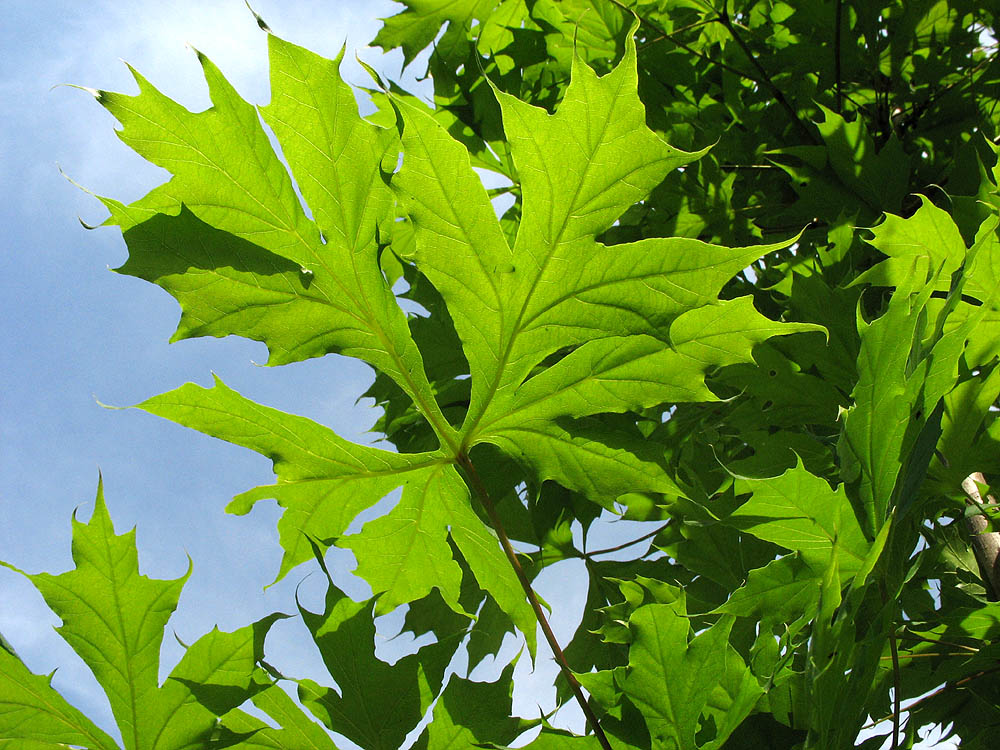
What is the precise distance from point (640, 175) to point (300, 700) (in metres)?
0.63

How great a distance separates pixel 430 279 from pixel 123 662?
0.51 meters

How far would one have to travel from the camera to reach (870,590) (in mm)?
1055

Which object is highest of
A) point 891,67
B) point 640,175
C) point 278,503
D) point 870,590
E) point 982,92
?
point 891,67

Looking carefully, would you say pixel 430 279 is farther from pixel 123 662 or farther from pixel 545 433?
pixel 123 662

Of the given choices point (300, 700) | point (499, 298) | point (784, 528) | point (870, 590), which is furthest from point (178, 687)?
point (870, 590)

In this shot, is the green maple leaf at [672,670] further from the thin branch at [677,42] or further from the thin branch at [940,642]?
the thin branch at [677,42]

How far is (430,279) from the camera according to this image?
0.74m

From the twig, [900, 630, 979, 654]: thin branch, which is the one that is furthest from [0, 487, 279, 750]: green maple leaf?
the twig

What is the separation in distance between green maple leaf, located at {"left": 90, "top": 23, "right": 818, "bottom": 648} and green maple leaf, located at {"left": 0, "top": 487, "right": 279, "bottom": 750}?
0.39 feet

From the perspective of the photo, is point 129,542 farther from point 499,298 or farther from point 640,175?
point 640,175

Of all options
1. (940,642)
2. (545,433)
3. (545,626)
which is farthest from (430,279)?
(940,642)

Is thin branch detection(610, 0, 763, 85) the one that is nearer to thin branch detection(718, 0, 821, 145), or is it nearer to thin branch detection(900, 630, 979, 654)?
thin branch detection(718, 0, 821, 145)

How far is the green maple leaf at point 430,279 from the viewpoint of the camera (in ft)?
2.23

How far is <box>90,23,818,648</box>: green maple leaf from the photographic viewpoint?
0.68 m
